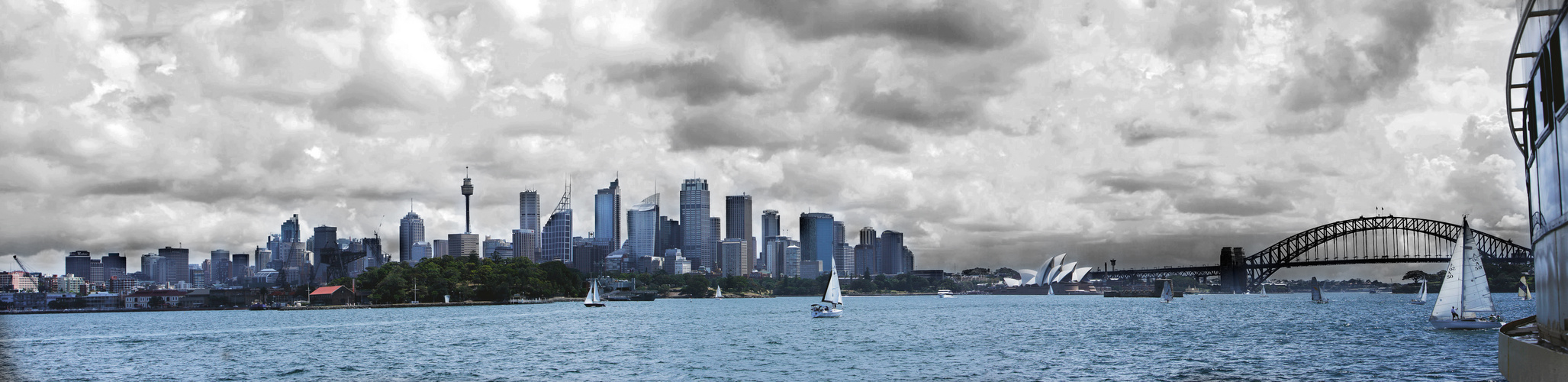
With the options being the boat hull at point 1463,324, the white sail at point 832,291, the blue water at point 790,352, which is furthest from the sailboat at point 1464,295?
the white sail at point 832,291

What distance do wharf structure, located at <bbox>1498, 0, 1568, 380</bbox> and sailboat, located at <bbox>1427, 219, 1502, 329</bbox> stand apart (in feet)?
142

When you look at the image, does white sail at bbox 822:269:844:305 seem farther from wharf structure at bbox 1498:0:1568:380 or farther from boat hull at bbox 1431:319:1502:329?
wharf structure at bbox 1498:0:1568:380

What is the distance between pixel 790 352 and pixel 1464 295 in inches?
1675

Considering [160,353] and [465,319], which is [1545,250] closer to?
[160,353]

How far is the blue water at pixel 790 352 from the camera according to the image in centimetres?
4728

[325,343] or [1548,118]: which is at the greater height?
[1548,118]

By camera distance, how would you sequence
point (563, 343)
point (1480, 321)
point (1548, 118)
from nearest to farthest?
point (1548, 118) → point (1480, 321) → point (563, 343)

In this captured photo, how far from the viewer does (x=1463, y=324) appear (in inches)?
2677

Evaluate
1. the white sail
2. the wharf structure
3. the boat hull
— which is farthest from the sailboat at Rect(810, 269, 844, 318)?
the wharf structure

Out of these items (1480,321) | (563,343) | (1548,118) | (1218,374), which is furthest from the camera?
(563,343)

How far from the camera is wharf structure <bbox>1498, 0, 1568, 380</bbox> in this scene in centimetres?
2045

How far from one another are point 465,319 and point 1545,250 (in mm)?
107983

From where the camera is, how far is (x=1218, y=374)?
43.7 metres

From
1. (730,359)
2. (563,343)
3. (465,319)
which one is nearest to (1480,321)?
(730,359)
